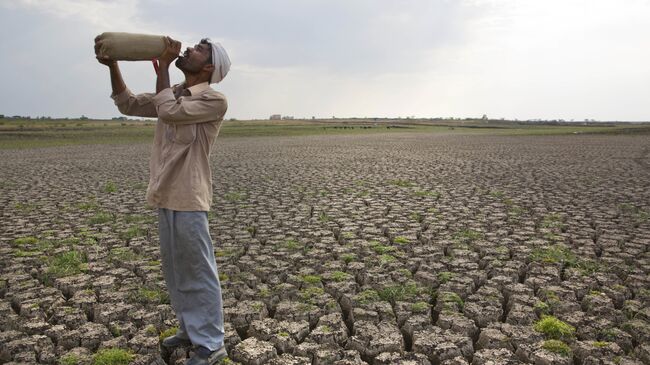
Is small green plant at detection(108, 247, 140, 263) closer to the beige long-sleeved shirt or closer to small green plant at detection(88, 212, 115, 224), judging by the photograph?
small green plant at detection(88, 212, 115, 224)

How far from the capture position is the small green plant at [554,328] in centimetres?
294

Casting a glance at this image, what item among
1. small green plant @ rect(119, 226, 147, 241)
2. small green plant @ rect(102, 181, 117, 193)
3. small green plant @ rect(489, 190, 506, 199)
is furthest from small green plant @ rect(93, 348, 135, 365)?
small green plant @ rect(102, 181, 117, 193)

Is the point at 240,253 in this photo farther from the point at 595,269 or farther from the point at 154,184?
the point at 595,269

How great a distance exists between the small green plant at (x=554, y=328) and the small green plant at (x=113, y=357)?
8.02 ft

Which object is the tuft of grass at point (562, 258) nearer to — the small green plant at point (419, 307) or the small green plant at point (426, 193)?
the small green plant at point (419, 307)

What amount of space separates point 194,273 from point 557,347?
207 cm

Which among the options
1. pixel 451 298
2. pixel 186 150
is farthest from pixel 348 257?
pixel 186 150

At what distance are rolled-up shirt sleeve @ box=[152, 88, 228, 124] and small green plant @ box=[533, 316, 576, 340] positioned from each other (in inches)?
92.0

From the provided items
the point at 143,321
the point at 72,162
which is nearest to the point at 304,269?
the point at 143,321

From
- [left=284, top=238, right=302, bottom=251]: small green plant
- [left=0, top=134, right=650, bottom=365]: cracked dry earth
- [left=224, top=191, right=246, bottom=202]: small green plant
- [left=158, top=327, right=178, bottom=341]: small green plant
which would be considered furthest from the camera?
[left=224, top=191, right=246, bottom=202]: small green plant

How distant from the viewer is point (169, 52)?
2.38 meters

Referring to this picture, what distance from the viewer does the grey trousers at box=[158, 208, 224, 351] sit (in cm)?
246

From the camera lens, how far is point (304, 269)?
14.0 ft

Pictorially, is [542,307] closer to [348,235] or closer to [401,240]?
[401,240]
